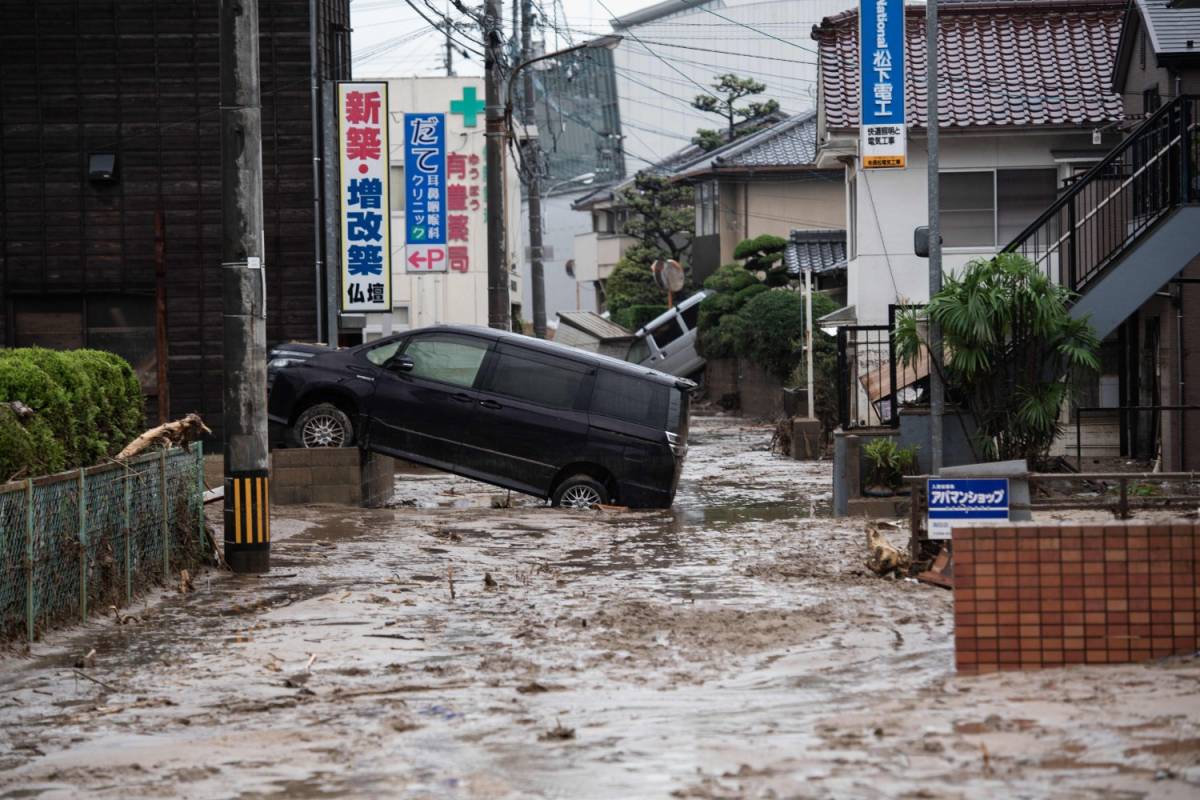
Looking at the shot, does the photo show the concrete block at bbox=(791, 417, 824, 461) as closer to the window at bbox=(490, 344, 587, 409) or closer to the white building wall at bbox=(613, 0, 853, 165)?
the window at bbox=(490, 344, 587, 409)

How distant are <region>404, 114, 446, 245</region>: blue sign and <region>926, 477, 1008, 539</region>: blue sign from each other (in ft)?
58.9

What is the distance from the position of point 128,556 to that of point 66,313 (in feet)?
46.1

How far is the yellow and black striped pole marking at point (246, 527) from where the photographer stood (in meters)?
13.1

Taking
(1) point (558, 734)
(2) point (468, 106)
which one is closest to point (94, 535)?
(1) point (558, 734)

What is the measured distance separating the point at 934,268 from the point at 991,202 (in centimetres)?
967

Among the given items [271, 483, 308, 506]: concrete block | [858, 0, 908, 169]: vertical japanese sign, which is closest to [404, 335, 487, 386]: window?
[271, 483, 308, 506]: concrete block

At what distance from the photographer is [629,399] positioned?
60.9ft

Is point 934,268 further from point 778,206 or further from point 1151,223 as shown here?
point 778,206

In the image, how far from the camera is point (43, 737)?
732 centimetres

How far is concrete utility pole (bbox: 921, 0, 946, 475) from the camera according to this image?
1709 cm

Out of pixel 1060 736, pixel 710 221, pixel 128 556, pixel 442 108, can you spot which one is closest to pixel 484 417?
pixel 128 556

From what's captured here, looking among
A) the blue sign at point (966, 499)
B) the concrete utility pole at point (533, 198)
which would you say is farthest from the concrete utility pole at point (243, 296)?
the concrete utility pole at point (533, 198)

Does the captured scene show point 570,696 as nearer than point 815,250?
Yes

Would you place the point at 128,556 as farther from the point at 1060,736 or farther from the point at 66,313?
the point at 66,313
